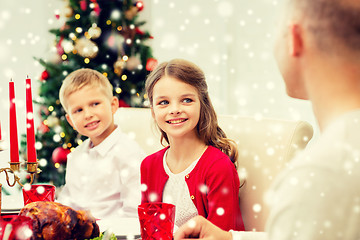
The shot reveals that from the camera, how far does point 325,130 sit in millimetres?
562

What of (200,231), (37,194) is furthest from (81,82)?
(200,231)

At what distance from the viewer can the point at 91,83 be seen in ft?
6.21

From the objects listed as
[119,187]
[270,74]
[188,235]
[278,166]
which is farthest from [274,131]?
[270,74]

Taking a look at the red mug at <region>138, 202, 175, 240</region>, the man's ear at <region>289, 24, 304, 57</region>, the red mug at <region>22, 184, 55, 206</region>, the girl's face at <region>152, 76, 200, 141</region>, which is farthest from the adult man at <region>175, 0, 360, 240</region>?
the girl's face at <region>152, 76, 200, 141</region>

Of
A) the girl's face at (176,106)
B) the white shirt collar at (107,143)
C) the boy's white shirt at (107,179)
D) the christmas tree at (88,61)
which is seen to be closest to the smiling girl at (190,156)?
the girl's face at (176,106)

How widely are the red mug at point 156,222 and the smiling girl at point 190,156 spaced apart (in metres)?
0.51

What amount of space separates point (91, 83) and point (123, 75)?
150cm

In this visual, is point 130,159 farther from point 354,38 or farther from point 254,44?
point 254,44

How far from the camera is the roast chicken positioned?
823mm

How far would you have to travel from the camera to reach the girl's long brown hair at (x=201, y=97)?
1534 mm

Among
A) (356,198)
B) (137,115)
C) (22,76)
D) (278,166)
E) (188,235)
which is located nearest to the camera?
(356,198)

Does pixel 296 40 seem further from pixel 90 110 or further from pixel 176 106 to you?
pixel 90 110

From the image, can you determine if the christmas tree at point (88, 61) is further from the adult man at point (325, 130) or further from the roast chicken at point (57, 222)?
the adult man at point (325, 130)

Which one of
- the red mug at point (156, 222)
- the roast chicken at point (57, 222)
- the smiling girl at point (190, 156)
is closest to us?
the roast chicken at point (57, 222)
